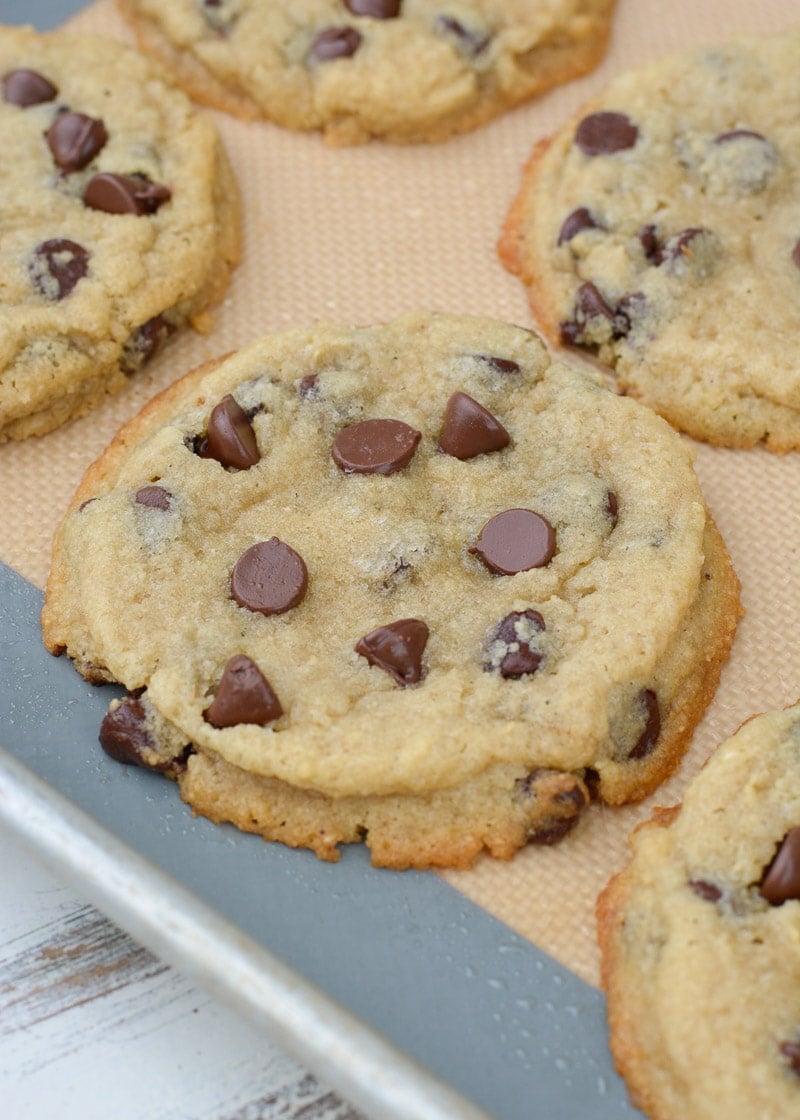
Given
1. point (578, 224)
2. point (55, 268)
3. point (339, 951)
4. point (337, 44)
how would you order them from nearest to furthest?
point (339, 951) < point (55, 268) < point (578, 224) < point (337, 44)

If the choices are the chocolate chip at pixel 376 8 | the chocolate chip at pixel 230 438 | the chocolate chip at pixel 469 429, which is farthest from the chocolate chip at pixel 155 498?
the chocolate chip at pixel 376 8

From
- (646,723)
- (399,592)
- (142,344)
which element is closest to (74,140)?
(142,344)

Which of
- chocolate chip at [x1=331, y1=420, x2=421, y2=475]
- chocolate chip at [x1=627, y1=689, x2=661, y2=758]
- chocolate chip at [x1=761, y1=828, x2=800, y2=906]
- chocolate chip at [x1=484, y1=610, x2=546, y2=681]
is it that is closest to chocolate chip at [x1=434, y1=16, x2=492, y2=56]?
chocolate chip at [x1=331, y1=420, x2=421, y2=475]

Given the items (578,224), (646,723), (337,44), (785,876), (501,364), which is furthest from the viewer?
(337,44)

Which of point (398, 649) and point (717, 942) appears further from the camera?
point (398, 649)

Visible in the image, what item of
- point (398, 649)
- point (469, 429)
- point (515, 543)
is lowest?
point (398, 649)

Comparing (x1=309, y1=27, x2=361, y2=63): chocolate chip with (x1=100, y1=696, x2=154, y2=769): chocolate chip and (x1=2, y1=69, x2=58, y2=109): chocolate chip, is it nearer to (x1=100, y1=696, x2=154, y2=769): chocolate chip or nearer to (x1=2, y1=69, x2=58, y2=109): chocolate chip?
(x1=2, y1=69, x2=58, y2=109): chocolate chip

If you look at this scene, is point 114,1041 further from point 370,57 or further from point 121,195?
point 370,57

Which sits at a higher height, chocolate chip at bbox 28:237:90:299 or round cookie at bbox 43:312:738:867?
chocolate chip at bbox 28:237:90:299
